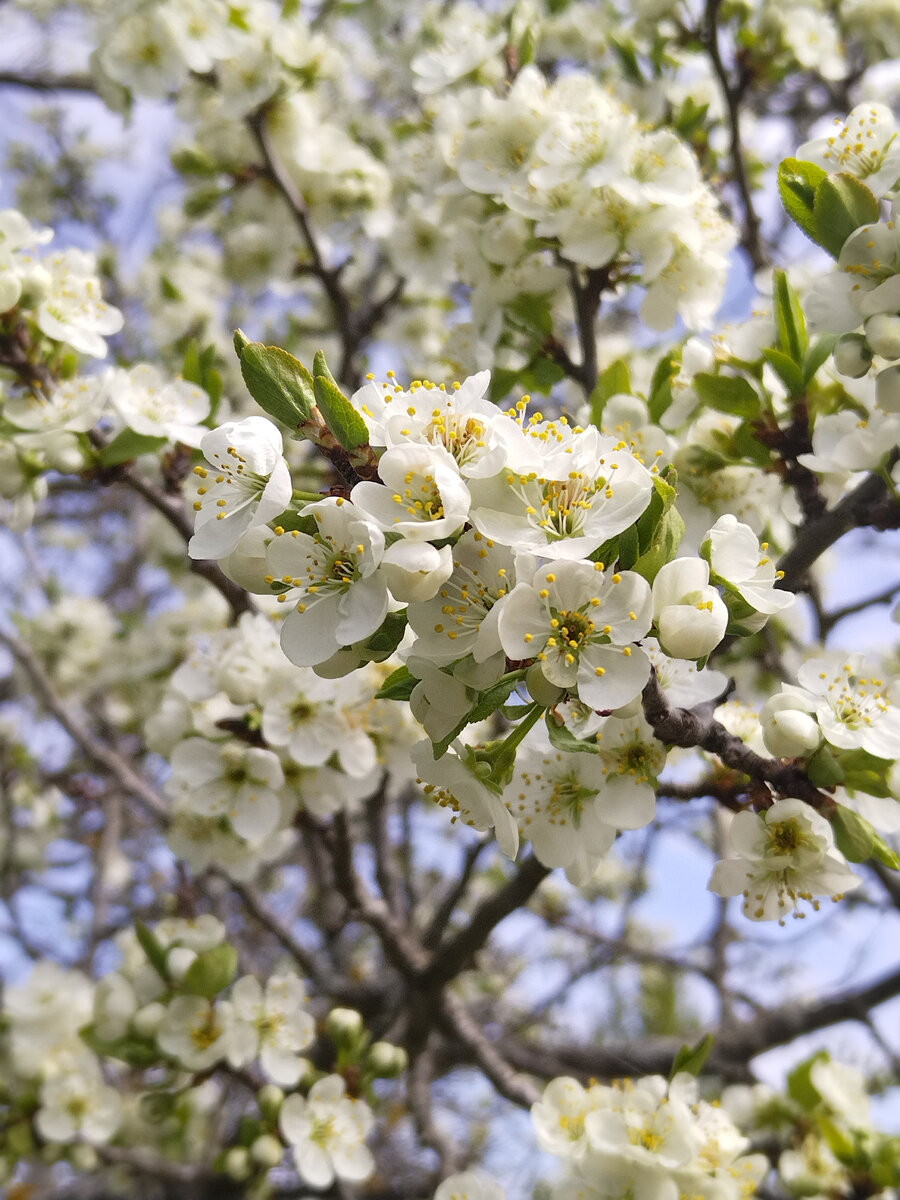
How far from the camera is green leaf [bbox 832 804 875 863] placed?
1136mm

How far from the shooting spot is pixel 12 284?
Result: 66.5 inches

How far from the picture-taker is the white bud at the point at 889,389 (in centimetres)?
127

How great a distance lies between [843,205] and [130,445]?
4.16ft

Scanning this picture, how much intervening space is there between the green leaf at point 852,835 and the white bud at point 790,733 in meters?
0.09

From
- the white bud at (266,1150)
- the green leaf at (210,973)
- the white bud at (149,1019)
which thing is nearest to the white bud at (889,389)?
the green leaf at (210,973)

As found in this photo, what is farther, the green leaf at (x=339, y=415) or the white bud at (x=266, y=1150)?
the white bud at (x=266, y=1150)

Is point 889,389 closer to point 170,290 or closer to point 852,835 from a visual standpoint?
point 852,835

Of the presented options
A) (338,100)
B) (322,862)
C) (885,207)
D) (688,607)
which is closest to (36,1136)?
(322,862)

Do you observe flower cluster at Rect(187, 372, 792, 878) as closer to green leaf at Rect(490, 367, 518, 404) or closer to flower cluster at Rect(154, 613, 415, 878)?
flower cluster at Rect(154, 613, 415, 878)

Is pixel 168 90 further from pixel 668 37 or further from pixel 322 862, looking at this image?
pixel 322 862

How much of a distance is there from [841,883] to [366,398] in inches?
32.2

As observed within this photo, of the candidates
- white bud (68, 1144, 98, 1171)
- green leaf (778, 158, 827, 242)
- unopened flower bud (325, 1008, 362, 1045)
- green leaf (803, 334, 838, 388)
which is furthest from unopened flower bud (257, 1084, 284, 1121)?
green leaf (778, 158, 827, 242)

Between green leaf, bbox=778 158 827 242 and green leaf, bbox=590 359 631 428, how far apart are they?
13.9 inches

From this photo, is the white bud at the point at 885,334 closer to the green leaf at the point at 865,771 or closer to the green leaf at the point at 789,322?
the green leaf at the point at 789,322
